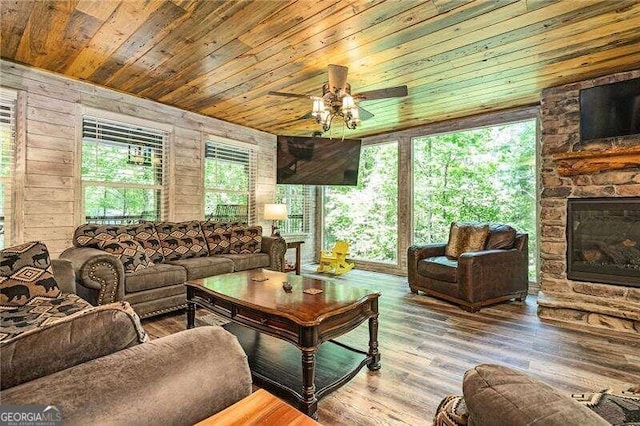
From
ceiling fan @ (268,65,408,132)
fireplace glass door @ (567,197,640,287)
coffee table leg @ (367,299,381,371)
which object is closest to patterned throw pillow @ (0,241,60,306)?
coffee table leg @ (367,299,381,371)

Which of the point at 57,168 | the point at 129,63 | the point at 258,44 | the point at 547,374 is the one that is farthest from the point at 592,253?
the point at 57,168

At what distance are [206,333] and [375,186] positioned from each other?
5.20 m

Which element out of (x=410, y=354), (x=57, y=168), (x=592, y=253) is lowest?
(x=410, y=354)

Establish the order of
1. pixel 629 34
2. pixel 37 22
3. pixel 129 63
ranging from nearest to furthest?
pixel 37 22 < pixel 629 34 < pixel 129 63

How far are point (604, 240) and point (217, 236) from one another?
4.44 metres

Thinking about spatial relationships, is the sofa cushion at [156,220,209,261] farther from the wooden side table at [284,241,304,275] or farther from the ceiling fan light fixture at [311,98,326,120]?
the ceiling fan light fixture at [311,98,326,120]

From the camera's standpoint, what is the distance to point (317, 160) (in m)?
4.83

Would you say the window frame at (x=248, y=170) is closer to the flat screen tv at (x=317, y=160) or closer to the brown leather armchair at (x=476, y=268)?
the flat screen tv at (x=317, y=160)

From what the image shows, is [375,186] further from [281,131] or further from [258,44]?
[258,44]

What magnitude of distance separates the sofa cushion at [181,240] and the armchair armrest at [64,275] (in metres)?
1.19

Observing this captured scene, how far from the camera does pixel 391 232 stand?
564 centimetres

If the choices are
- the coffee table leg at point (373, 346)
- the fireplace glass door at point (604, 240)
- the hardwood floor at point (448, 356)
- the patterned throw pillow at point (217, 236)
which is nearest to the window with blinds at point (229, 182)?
the patterned throw pillow at point (217, 236)

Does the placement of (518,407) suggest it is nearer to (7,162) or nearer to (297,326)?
(297,326)

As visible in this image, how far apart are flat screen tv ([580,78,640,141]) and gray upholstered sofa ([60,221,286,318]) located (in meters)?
3.84
